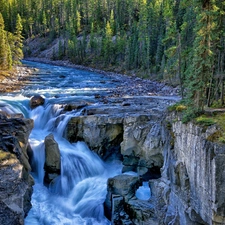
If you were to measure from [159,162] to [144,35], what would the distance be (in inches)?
2242

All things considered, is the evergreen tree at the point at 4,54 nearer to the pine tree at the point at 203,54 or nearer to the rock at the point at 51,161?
the rock at the point at 51,161

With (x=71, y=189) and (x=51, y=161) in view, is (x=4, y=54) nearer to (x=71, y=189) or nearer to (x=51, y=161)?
(x=51, y=161)

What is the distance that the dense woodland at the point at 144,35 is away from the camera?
46.1 ft

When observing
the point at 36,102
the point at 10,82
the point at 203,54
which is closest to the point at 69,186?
the point at 203,54

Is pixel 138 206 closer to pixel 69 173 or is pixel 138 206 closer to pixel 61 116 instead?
pixel 69 173

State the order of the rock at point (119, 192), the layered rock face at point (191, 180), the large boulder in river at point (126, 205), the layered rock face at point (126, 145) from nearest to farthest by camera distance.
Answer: the layered rock face at point (191, 180) < the large boulder in river at point (126, 205) < the layered rock face at point (126, 145) < the rock at point (119, 192)

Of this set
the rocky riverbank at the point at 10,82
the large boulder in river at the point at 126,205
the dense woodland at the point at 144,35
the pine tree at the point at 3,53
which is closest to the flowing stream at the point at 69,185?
the large boulder in river at the point at 126,205

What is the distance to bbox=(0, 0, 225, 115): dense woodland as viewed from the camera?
1405 cm

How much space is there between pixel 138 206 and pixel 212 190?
5.70m

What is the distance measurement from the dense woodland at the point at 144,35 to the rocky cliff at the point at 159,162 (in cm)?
263

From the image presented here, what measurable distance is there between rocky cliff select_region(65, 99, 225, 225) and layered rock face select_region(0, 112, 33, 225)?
4.93 meters

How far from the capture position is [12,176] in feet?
44.5

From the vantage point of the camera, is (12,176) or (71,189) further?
(71,189)

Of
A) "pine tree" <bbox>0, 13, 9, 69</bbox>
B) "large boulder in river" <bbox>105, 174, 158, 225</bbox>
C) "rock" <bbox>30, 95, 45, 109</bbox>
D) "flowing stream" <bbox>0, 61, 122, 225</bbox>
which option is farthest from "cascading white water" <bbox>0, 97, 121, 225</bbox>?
"pine tree" <bbox>0, 13, 9, 69</bbox>
